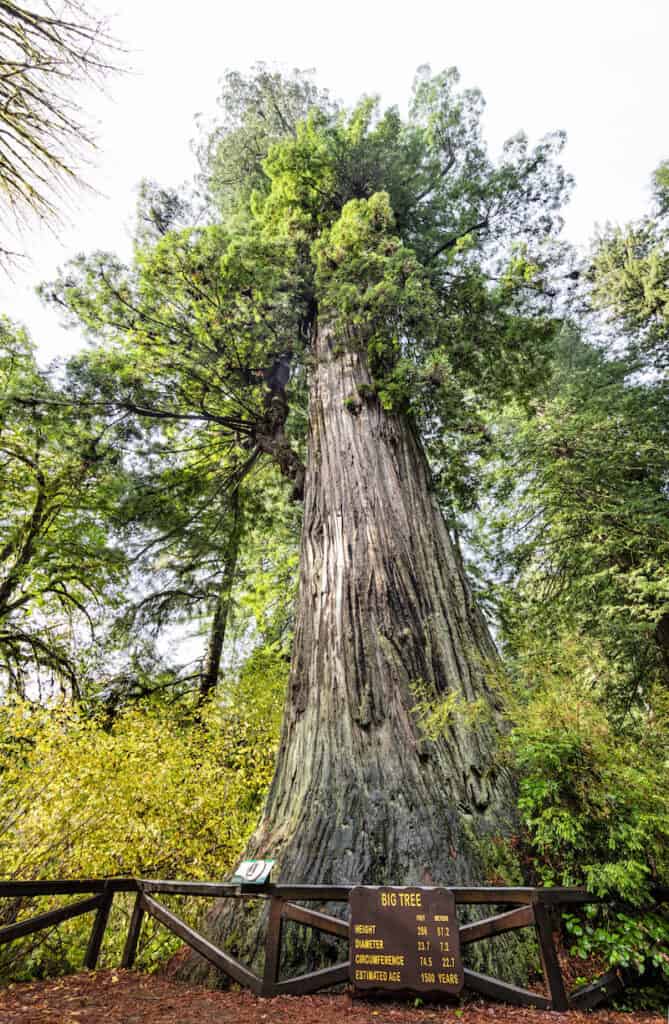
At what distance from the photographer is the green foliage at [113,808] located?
347 centimetres

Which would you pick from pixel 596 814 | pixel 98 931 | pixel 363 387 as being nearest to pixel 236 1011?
pixel 98 931

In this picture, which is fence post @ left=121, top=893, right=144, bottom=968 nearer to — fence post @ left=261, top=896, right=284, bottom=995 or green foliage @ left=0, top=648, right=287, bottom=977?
green foliage @ left=0, top=648, right=287, bottom=977

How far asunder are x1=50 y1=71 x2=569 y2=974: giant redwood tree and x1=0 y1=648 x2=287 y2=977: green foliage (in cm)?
155

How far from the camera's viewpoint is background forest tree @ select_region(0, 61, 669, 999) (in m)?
2.87

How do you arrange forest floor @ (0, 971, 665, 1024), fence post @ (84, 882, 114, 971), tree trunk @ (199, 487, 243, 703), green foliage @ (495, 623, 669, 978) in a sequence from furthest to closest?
tree trunk @ (199, 487, 243, 703) → fence post @ (84, 882, 114, 971) → green foliage @ (495, 623, 669, 978) → forest floor @ (0, 971, 665, 1024)

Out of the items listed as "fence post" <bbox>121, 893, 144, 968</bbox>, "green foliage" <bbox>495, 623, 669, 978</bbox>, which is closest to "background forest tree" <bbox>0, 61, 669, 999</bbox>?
"green foliage" <bbox>495, 623, 669, 978</bbox>

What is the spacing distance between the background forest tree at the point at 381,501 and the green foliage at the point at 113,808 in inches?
6.4

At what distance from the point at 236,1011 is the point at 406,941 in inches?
30.8

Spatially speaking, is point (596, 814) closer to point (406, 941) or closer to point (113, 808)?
point (406, 941)

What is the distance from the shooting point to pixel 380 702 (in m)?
3.42

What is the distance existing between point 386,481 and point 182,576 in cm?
498

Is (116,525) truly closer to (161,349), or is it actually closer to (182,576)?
(182,576)

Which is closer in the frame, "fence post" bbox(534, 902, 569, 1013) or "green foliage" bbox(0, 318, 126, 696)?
"fence post" bbox(534, 902, 569, 1013)

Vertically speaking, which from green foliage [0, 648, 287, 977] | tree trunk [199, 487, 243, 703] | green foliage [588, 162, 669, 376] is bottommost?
green foliage [0, 648, 287, 977]
